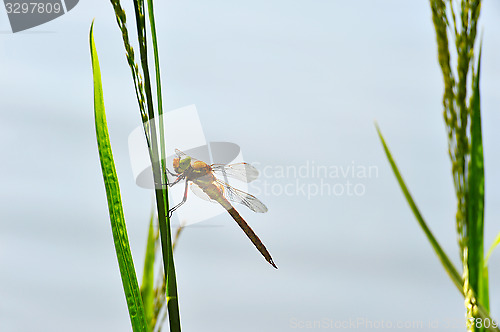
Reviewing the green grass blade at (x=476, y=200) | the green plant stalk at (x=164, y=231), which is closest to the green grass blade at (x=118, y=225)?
the green plant stalk at (x=164, y=231)

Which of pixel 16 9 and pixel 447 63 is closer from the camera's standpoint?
pixel 447 63

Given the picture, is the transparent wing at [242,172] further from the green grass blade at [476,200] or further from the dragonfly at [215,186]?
the green grass blade at [476,200]

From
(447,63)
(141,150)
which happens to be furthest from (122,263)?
(447,63)

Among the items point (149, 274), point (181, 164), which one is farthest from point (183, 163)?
point (149, 274)

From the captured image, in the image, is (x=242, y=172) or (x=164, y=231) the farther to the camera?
(x=242, y=172)

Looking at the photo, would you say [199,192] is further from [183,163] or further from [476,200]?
[476,200]

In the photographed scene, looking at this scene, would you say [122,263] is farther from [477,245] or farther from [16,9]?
[16,9]

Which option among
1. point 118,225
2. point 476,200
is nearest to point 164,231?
point 118,225
